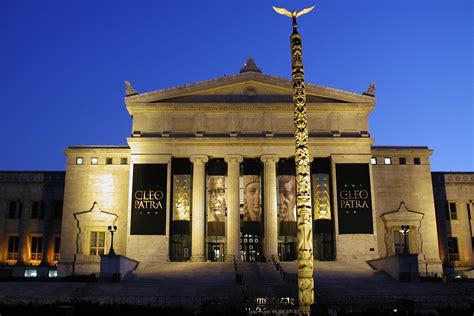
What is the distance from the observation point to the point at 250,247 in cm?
5306

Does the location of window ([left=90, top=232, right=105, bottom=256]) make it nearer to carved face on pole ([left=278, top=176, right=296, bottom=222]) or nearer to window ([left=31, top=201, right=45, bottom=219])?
window ([left=31, top=201, right=45, bottom=219])

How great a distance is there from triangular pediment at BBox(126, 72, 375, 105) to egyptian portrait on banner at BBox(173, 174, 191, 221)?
7746 millimetres

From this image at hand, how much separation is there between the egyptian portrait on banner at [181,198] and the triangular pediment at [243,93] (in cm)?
775

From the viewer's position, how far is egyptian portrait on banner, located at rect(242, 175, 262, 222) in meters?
52.1

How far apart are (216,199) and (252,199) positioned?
333 centimetres

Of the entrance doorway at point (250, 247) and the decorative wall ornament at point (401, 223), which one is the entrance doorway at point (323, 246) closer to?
the entrance doorway at point (250, 247)

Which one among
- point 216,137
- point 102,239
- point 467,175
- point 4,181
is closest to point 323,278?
point 216,137

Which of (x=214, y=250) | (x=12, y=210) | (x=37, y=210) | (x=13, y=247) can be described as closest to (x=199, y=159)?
(x=214, y=250)

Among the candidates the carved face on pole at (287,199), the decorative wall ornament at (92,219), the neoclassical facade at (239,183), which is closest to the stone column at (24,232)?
the neoclassical facade at (239,183)

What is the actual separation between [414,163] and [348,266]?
15.0m

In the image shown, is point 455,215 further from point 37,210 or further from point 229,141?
point 37,210

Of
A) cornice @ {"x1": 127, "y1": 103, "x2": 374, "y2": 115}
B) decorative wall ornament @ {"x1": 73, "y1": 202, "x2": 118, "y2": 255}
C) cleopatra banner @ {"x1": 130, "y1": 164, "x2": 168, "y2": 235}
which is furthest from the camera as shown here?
cornice @ {"x1": 127, "y1": 103, "x2": 374, "y2": 115}

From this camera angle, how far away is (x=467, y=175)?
59812mm

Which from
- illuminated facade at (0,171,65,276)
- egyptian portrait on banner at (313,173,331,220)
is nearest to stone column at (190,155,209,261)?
egyptian portrait on banner at (313,173,331,220)
